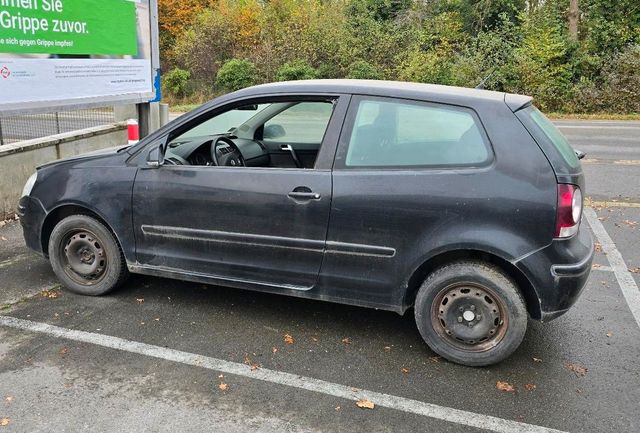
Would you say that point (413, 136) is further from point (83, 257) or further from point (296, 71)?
point (296, 71)

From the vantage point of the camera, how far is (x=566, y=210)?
11.3 feet

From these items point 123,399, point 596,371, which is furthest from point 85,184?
point 596,371

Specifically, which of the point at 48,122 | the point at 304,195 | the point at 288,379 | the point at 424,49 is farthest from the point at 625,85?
the point at 288,379

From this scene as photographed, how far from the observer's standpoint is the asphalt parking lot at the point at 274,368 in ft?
10.2

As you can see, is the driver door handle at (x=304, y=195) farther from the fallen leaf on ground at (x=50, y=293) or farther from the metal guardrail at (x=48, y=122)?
the metal guardrail at (x=48, y=122)

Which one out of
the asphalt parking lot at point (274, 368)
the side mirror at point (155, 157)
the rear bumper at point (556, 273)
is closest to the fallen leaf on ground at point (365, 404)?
the asphalt parking lot at point (274, 368)

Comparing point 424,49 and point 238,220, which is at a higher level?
point 424,49

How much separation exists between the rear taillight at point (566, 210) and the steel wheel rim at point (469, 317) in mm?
551

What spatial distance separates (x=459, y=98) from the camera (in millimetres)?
3758

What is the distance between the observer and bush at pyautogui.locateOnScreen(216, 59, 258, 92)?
928 inches

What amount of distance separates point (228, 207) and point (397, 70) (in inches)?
830

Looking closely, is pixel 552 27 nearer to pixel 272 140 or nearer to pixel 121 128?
pixel 121 128

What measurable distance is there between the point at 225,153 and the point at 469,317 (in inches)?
88.0

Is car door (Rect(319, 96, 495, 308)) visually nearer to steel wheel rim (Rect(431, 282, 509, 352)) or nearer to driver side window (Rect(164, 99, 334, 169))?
steel wheel rim (Rect(431, 282, 509, 352))
